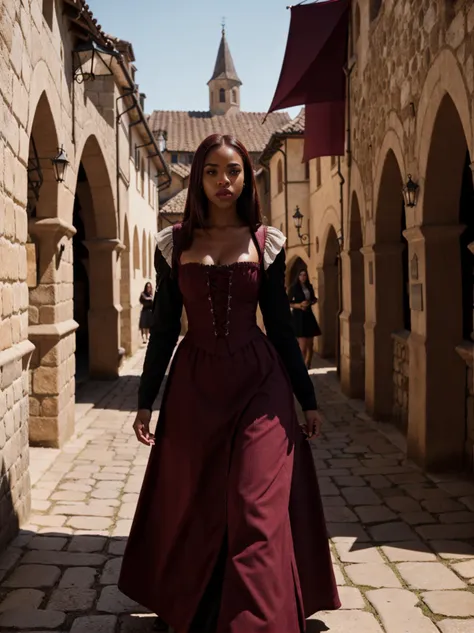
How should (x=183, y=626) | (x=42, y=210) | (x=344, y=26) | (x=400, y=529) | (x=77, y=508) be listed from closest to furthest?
1. (x=183, y=626)
2. (x=400, y=529)
3. (x=77, y=508)
4. (x=42, y=210)
5. (x=344, y=26)

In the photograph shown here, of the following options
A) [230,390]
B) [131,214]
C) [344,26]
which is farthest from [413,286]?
[131,214]

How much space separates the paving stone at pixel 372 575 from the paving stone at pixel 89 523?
168 centimetres

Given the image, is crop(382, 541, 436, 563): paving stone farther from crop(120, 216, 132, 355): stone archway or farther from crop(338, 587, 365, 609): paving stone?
crop(120, 216, 132, 355): stone archway

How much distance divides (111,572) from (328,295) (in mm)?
12671

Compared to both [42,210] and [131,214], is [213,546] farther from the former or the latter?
[131,214]

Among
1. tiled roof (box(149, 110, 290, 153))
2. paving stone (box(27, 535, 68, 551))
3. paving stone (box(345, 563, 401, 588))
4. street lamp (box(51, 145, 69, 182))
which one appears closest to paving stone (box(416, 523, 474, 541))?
paving stone (box(345, 563, 401, 588))

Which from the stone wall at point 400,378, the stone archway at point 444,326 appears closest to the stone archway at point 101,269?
the stone wall at point 400,378

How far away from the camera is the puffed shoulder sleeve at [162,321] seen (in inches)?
127

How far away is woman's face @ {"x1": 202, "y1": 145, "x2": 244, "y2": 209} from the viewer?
3.06 metres

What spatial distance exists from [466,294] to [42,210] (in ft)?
13.1

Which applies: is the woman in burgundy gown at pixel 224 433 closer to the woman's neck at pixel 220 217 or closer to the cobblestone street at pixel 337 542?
the woman's neck at pixel 220 217

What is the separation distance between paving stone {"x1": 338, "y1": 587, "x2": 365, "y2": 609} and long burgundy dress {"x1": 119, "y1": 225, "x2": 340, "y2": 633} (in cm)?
51

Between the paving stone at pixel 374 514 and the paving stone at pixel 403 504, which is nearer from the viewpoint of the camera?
the paving stone at pixel 374 514

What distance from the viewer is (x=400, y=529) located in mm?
4738
